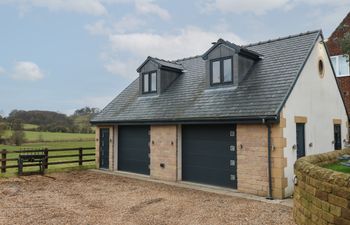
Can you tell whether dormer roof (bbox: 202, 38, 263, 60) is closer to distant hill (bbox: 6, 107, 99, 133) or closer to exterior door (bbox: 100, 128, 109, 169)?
exterior door (bbox: 100, 128, 109, 169)

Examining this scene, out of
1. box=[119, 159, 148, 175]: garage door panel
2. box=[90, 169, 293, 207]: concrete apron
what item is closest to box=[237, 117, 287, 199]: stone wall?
box=[90, 169, 293, 207]: concrete apron

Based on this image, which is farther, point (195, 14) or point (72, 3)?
point (195, 14)

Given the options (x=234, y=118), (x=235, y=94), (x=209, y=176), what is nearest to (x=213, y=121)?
(x=234, y=118)

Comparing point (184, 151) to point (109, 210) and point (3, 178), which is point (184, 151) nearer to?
point (109, 210)

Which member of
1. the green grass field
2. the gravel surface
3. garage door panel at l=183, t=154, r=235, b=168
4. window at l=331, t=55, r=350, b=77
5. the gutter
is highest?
window at l=331, t=55, r=350, b=77

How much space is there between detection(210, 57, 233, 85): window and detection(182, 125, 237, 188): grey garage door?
2.33m

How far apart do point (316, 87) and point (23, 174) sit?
1474cm

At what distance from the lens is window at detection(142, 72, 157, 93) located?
662 inches

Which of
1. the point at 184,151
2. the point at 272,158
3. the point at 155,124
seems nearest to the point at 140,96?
the point at 155,124

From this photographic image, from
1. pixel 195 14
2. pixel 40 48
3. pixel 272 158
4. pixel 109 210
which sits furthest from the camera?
pixel 40 48

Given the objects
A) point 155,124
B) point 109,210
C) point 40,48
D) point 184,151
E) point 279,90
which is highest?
point 40,48

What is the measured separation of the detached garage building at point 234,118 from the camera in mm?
10773

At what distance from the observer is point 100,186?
497 inches

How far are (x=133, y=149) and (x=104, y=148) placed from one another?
8.30 feet
